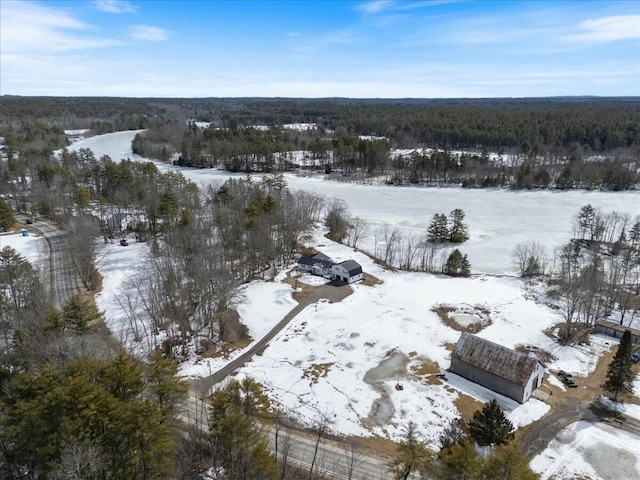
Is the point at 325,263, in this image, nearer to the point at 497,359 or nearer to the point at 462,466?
the point at 497,359

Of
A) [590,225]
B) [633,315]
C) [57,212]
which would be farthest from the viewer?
[57,212]

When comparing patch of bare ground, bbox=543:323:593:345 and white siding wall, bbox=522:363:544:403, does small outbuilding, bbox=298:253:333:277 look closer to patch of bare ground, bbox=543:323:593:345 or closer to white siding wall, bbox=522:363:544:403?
patch of bare ground, bbox=543:323:593:345

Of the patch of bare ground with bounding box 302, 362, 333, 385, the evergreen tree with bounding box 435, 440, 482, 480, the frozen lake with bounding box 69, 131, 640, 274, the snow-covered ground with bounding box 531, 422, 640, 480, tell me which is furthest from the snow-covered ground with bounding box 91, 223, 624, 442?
the frozen lake with bounding box 69, 131, 640, 274

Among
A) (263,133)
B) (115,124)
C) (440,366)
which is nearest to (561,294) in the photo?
(440,366)

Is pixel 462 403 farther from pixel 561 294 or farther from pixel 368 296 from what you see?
pixel 561 294

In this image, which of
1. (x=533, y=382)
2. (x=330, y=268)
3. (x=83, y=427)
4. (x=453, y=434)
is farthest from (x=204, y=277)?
(x=533, y=382)

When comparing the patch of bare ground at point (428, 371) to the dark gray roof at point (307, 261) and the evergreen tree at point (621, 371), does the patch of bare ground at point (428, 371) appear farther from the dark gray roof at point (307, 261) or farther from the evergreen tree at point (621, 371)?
the dark gray roof at point (307, 261)

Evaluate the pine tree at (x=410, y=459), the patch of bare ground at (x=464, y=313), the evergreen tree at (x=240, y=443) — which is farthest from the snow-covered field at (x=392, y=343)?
A: the evergreen tree at (x=240, y=443)
